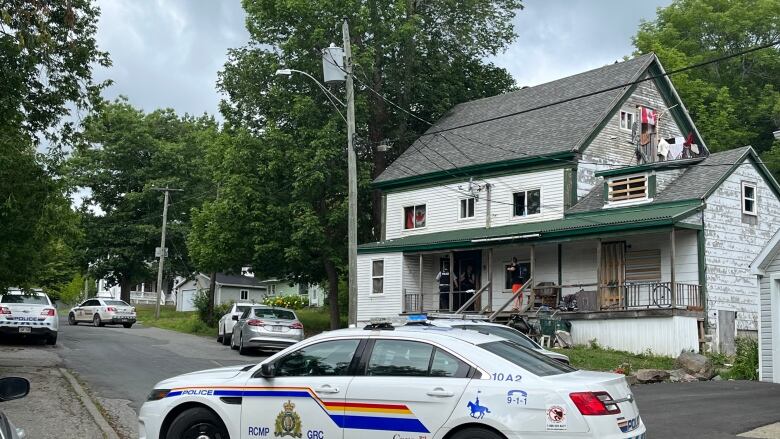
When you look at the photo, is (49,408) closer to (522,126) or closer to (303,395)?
(303,395)

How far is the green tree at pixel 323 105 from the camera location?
36125mm

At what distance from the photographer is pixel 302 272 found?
39.2 m

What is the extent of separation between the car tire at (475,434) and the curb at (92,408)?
535 centimetres

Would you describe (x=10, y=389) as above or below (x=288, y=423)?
above

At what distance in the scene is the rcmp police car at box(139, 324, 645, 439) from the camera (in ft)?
24.2

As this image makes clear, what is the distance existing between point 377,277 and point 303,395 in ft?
88.6

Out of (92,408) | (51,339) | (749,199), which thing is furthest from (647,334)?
(51,339)

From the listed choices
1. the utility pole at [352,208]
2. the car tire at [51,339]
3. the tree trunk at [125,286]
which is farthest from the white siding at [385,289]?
the tree trunk at [125,286]

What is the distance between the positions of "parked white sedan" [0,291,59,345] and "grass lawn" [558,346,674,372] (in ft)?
50.6

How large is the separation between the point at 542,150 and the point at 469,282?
6.01 meters

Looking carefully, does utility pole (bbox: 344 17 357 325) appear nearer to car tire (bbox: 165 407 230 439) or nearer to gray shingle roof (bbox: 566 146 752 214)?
gray shingle roof (bbox: 566 146 752 214)

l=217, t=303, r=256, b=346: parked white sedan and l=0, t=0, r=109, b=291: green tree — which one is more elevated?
l=0, t=0, r=109, b=291: green tree

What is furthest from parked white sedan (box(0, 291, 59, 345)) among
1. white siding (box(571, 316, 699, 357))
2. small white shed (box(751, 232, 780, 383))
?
small white shed (box(751, 232, 780, 383))

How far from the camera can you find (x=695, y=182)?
91.8 ft
